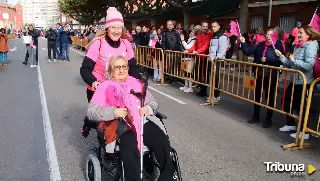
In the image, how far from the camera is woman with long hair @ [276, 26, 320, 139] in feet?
17.7

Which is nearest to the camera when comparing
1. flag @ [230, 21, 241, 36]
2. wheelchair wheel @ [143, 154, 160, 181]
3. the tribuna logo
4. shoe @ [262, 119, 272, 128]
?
wheelchair wheel @ [143, 154, 160, 181]

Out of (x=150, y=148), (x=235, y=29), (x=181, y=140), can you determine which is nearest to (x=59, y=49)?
(x=235, y=29)

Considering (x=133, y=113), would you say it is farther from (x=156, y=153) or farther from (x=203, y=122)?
(x=203, y=122)

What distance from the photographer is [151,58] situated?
1194 cm

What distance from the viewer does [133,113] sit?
3.23 meters

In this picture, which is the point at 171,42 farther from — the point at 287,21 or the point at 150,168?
the point at 287,21

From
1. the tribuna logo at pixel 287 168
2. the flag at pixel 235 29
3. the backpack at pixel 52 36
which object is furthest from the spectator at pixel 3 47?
the tribuna logo at pixel 287 168

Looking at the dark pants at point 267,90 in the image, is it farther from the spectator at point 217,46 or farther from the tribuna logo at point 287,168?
the tribuna logo at point 287,168

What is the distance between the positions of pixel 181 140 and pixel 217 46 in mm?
3503

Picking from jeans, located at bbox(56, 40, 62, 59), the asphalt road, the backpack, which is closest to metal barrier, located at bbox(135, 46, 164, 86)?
the asphalt road

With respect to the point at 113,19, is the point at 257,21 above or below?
above

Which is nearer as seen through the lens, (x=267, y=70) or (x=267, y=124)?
(x=267, y=70)

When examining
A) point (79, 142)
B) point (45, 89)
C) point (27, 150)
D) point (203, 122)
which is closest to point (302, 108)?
point (203, 122)

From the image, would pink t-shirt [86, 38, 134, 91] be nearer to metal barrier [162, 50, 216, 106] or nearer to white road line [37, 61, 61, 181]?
white road line [37, 61, 61, 181]
